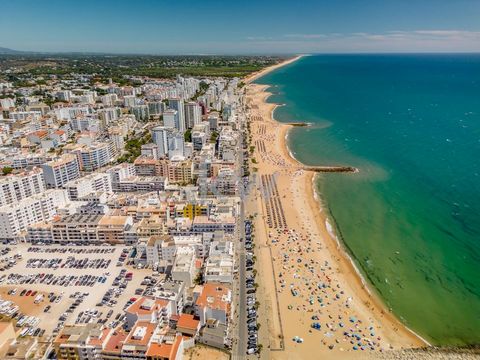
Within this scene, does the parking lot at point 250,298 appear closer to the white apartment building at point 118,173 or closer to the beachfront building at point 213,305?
the beachfront building at point 213,305

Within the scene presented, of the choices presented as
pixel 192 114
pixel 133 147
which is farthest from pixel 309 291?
pixel 192 114

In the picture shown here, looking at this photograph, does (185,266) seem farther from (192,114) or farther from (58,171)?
(192,114)

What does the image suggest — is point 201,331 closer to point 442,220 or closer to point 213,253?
point 213,253

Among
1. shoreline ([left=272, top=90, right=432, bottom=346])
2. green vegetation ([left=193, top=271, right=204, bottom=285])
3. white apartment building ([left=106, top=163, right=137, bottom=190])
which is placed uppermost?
white apartment building ([left=106, top=163, right=137, bottom=190])

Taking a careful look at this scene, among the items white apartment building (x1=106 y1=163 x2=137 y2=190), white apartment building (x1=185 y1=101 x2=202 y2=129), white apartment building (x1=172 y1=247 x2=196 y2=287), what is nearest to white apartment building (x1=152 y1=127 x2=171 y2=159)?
white apartment building (x1=106 y1=163 x2=137 y2=190)

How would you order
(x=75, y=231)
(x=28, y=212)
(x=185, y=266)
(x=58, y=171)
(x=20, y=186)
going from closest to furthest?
(x=185, y=266) < (x=75, y=231) < (x=28, y=212) < (x=20, y=186) < (x=58, y=171)

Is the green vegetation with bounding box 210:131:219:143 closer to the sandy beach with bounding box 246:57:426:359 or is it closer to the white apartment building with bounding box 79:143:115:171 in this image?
the white apartment building with bounding box 79:143:115:171
